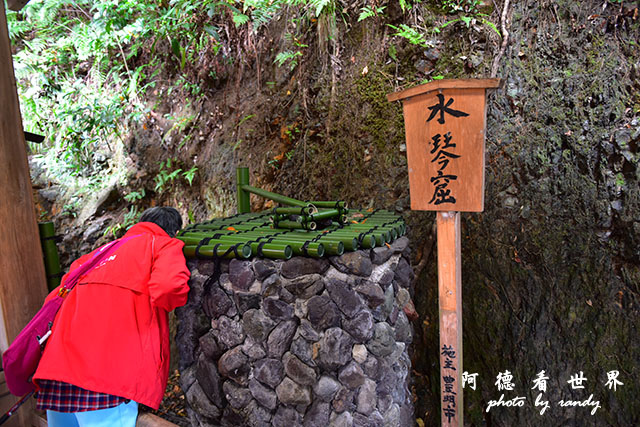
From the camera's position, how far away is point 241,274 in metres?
2.75

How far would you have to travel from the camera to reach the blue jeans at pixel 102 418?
96.3 inches

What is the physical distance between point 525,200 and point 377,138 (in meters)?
1.74

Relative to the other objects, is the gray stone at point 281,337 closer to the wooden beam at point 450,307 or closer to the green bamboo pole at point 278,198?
the green bamboo pole at point 278,198

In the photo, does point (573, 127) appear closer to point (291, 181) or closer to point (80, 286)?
point (291, 181)

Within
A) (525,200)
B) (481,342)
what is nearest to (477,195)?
(525,200)

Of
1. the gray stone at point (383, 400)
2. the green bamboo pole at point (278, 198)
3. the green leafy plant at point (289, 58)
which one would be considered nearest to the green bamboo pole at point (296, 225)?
the green bamboo pole at point (278, 198)

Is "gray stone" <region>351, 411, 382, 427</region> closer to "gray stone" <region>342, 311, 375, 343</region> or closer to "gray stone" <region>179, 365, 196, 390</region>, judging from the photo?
"gray stone" <region>342, 311, 375, 343</region>

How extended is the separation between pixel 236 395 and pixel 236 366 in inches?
9.5

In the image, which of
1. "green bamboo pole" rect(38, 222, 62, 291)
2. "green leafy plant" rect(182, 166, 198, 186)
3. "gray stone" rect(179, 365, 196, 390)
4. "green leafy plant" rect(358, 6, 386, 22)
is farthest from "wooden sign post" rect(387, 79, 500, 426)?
"green leafy plant" rect(182, 166, 198, 186)

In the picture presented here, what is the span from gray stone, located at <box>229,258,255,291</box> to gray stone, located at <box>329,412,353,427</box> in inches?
43.8

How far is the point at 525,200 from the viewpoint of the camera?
375 cm

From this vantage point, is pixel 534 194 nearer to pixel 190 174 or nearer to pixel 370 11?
pixel 370 11

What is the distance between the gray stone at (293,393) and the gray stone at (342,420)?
222 mm

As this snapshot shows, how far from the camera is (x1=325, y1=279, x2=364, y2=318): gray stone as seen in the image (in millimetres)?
2598
